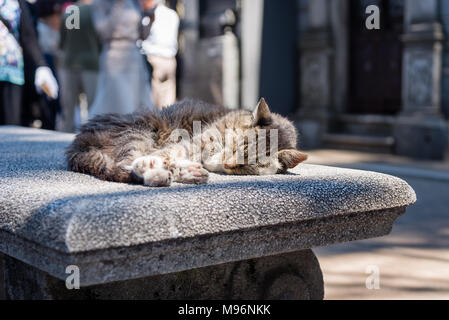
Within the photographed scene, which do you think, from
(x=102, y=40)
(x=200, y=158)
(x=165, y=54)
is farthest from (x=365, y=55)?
(x=200, y=158)

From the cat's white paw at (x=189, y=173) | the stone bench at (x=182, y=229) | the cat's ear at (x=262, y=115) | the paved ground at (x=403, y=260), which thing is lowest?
the paved ground at (x=403, y=260)

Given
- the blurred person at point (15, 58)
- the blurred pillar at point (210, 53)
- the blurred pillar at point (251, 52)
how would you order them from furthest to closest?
the blurred pillar at point (210, 53)
the blurred pillar at point (251, 52)
the blurred person at point (15, 58)

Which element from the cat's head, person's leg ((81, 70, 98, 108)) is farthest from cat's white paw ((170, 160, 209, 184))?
person's leg ((81, 70, 98, 108))

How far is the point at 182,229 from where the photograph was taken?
1.46m

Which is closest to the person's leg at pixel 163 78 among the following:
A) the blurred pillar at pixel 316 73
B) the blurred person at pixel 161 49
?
the blurred person at pixel 161 49

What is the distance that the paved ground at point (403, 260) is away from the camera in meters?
2.78

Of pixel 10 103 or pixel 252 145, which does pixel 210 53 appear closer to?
pixel 10 103

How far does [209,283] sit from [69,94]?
16.8ft

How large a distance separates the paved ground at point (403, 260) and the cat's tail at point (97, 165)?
1.30 meters

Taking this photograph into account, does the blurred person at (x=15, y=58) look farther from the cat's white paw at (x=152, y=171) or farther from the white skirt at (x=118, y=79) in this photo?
the cat's white paw at (x=152, y=171)

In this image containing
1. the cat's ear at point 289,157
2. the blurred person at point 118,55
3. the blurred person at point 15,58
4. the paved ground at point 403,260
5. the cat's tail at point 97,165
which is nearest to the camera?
the cat's tail at point 97,165

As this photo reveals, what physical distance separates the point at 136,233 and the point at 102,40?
448 cm

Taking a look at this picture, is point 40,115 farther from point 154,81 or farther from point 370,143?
point 370,143

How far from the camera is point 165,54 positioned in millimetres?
6809
